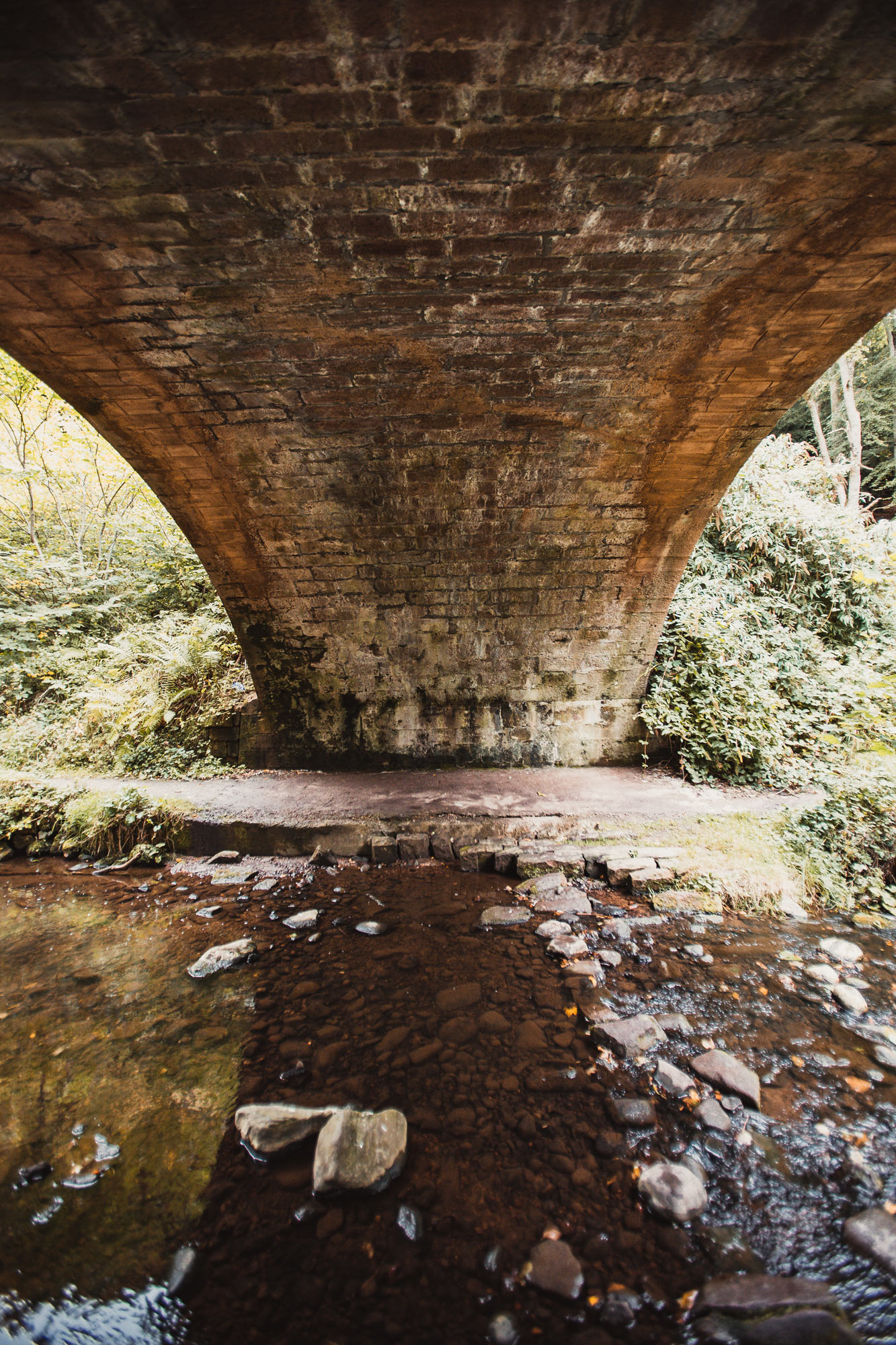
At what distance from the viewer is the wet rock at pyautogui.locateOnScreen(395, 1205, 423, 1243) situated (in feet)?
4.53

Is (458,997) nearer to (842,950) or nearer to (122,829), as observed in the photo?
(842,950)

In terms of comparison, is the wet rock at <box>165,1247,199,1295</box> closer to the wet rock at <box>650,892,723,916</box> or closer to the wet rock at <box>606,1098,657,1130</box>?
the wet rock at <box>606,1098,657,1130</box>

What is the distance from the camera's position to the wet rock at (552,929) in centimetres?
270

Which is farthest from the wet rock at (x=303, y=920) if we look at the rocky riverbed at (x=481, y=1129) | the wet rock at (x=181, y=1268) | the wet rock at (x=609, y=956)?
the wet rock at (x=609, y=956)

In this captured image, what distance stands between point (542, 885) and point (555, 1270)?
192cm

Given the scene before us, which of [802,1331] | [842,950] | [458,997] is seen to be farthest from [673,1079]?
[842,950]

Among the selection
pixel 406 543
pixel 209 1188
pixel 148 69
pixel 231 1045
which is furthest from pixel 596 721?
pixel 148 69

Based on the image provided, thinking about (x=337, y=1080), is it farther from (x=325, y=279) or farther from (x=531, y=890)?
(x=325, y=279)

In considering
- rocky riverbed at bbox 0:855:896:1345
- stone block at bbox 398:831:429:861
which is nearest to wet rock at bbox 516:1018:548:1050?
rocky riverbed at bbox 0:855:896:1345

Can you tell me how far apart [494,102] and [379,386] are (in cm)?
142

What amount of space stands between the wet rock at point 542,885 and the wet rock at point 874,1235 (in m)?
1.79

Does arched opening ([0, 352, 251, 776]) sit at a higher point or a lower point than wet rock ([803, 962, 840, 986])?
higher

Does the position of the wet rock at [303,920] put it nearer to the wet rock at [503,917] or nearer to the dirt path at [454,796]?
the dirt path at [454,796]

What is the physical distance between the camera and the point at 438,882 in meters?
3.29
